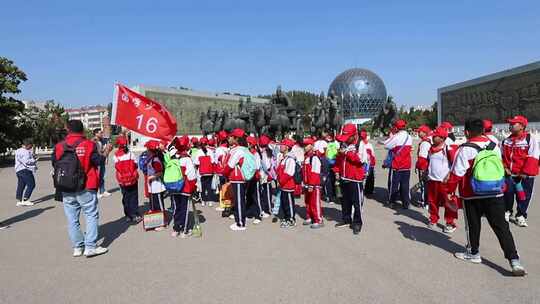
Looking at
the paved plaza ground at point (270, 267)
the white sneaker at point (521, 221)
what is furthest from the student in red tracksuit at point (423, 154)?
the white sneaker at point (521, 221)

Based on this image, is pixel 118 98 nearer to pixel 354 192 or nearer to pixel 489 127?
pixel 354 192

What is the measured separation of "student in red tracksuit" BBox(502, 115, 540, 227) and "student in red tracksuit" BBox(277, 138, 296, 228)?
351 centimetres

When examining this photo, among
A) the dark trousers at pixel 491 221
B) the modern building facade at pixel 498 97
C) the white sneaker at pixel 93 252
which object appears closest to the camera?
the dark trousers at pixel 491 221

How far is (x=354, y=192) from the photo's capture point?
5.47 m

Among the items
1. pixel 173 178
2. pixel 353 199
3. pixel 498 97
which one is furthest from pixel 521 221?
pixel 498 97

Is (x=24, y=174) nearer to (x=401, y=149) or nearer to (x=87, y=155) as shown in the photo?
(x=87, y=155)

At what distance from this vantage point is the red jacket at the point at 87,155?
438cm

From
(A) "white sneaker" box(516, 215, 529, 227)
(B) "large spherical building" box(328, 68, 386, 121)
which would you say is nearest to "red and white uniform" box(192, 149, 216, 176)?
(A) "white sneaker" box(516, 215, 529, 227)

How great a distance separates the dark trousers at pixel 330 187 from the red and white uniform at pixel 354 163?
2785 millimetres

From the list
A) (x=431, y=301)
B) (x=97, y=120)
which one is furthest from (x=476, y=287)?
(x=97, y=120)

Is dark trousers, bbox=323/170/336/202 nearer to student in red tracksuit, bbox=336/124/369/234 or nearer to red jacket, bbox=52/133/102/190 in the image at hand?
student in red tracksuit, bbox=336/124/369/234

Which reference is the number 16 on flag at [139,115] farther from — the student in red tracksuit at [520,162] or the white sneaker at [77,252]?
the student in red tracksuit at [520,162]

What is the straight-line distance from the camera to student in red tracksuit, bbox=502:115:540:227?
17.7ft

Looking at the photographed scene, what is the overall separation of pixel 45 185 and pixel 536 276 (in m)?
13.8
